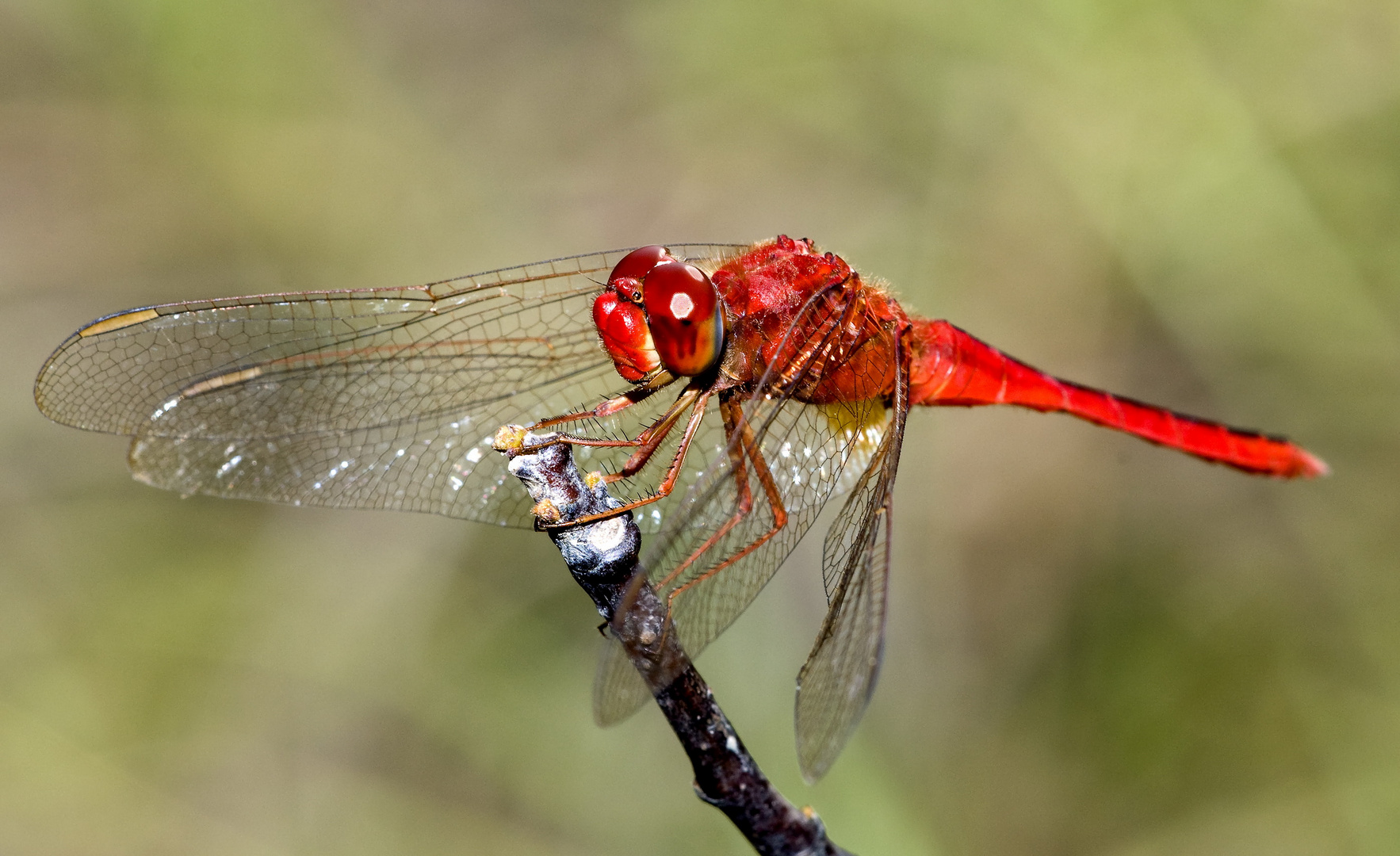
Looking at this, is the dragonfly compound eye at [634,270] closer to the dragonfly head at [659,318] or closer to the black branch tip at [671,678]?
the dragonfly head at [659,318]

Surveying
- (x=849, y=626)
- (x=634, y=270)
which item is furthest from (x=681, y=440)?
(x=849, y=626)

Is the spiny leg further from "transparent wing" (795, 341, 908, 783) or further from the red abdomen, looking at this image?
the red abdomen

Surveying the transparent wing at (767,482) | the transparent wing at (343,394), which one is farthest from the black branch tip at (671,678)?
the transparent wing at (343,394)

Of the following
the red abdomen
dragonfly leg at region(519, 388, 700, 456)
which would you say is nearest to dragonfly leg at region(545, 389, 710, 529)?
dragonfly leg at region(519, 388, 700, 456)

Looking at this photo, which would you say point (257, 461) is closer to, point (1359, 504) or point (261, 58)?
point (261, 58)

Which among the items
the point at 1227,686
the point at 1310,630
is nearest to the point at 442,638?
the point at 1227,686

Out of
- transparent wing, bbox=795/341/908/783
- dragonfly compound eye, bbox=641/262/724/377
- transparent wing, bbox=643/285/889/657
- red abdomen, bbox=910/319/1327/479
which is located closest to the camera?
transparent wing, bbox=795/341/908/783
